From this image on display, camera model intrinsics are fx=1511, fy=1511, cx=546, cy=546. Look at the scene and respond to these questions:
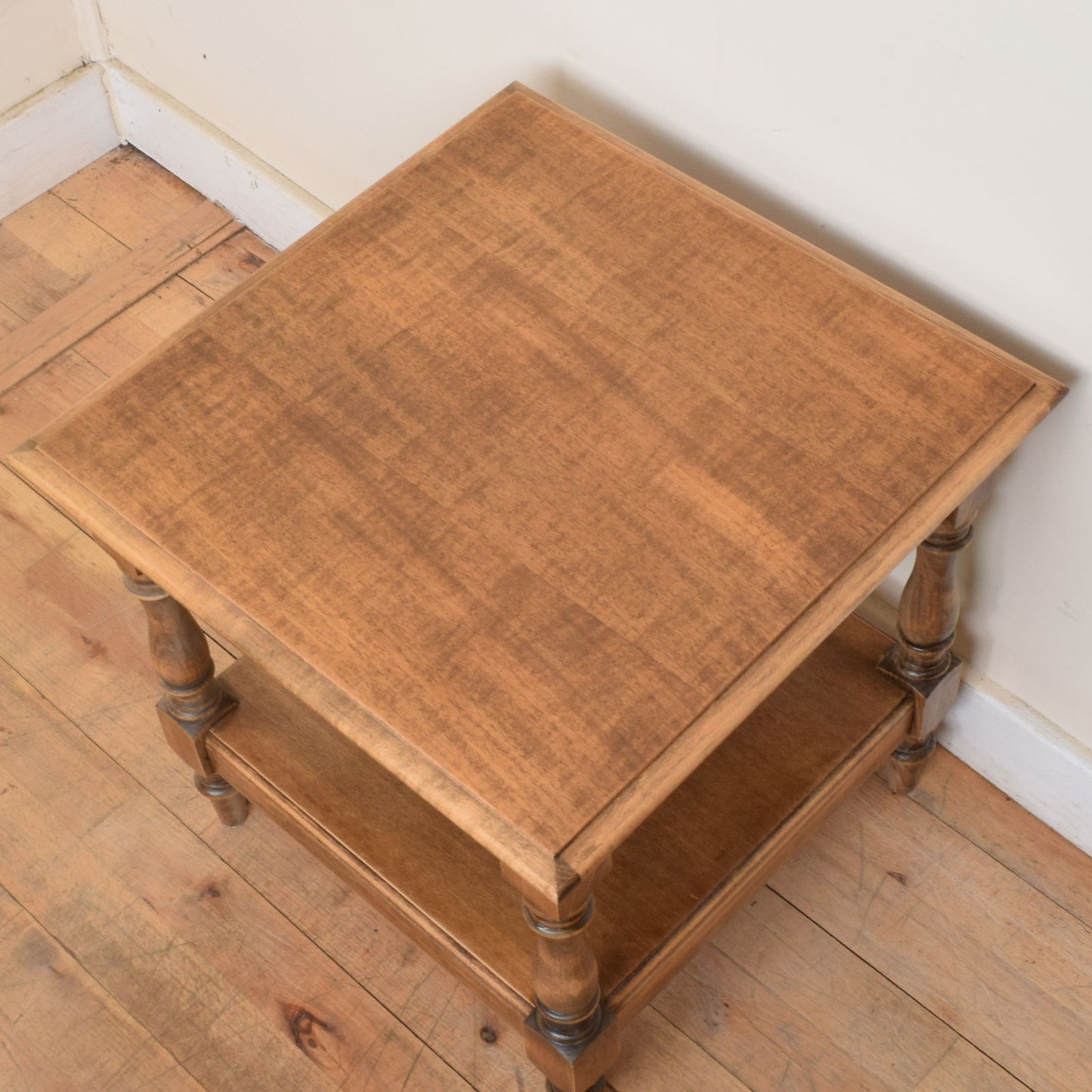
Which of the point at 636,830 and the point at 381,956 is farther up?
the point at 636,830

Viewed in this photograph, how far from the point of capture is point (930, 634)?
4.44 feet

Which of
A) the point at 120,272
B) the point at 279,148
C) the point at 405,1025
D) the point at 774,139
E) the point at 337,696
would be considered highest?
the point at 774,139

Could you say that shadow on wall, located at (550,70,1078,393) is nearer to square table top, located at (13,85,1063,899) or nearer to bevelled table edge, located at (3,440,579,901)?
square table top, located at (13,85,1063,899)

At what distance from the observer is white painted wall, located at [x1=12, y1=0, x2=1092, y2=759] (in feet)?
3.49

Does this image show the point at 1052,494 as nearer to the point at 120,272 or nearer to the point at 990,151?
the point at 990,151

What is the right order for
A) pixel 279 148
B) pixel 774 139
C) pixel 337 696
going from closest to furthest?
pixel 337 696 → pixel 774 139 → pixel 279 148

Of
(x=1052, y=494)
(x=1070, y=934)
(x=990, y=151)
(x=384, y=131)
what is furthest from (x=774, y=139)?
(x=1070, y=934)

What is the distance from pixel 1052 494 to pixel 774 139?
0.38 metres

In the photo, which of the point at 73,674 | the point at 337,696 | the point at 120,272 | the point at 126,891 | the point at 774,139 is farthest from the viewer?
the point at 120,272

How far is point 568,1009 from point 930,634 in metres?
0.47

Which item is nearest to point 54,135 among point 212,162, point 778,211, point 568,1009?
point 212,162

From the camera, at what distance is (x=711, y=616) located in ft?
3.34

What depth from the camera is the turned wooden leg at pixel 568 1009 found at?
105 centimetres

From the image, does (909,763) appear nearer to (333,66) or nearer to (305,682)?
(305,682)
